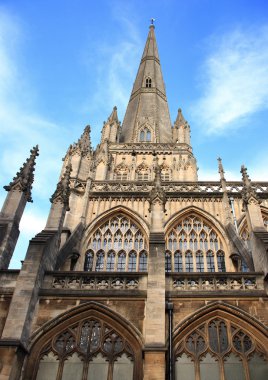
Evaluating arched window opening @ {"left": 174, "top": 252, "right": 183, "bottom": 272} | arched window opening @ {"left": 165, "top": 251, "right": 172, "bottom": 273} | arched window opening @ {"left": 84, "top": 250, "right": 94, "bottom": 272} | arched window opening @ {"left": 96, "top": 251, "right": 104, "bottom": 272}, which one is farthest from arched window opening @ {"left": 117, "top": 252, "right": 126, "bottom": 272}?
arched window opening @ {"left": 174, "top": 252, "right": 183, "bottom": 272}

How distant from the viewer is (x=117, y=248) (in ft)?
51.5

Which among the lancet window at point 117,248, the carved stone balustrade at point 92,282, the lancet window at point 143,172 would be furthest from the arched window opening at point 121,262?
the lancet window at point 143,172

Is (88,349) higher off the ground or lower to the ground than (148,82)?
lower

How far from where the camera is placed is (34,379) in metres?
8.90

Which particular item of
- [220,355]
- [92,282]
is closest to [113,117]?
[92,282]

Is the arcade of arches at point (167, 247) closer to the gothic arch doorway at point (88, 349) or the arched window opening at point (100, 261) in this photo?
the arched window opening at point (100, 261)

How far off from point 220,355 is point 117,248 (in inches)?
291

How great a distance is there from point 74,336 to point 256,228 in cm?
659

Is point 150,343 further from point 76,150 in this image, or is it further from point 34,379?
point 76,150

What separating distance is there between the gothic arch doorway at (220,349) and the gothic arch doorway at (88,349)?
4.01 ft

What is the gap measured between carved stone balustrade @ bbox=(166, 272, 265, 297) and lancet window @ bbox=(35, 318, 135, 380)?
207 centimetres

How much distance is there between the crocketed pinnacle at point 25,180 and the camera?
514 inches

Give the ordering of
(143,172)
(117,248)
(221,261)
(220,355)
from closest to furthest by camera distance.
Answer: (220,355)
(221,261)
(117,248)
(143,172)

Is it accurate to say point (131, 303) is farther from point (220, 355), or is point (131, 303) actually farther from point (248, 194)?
point (248, 194)
